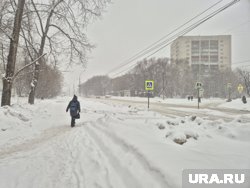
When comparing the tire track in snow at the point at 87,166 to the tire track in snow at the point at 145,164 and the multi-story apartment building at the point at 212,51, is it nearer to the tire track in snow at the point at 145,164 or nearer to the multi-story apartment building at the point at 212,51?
the tire track in snow at the point at 145,164

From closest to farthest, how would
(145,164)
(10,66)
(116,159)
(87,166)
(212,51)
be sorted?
(145,164) < (87,166) < (116,159) < (10,66) < (212,51)

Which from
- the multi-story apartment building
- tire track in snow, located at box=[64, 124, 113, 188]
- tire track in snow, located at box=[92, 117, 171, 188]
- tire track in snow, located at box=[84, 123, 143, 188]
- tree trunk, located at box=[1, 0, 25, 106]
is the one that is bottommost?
tire track in snow, located at box=[64, 124, 113, 188]

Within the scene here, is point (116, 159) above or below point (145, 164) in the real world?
below

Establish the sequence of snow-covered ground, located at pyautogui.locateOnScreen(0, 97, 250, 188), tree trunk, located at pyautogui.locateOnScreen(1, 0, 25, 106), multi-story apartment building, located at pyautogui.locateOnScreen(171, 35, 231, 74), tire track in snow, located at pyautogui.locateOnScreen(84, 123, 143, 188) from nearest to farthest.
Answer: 1. tire track in snow, located at pyautogui.locateOnScreen(84, 123, 143, 188)
2. snow-covered ground, located at pyautogui.locateOnScreen(0, 97, 250, 188)
3. tree trunk, located at pyautogui.locateOnScreen(1, 0, 25, 106)
4. multi-story apartment building, located at pyautogui.locateOnScreen(171, 35, 231, 74)

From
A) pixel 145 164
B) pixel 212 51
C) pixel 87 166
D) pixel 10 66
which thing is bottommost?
pixel 87 166

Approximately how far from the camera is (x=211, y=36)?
273ft

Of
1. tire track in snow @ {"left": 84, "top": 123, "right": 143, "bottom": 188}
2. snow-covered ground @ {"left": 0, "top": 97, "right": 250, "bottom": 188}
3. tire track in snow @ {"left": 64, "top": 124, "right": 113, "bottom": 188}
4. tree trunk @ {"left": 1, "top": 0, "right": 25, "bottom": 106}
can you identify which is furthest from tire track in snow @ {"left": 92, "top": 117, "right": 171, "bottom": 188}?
tree trunk @ {"left": 1, "top": 0, "right": 25, "bottom": 106}

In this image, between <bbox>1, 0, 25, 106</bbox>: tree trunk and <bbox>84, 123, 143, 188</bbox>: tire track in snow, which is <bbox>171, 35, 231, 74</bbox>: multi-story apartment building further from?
<bbox>84, 123, 143, 188</bbox>: tire track in snow

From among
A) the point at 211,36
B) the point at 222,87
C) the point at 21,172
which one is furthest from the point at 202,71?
the point at 21,172

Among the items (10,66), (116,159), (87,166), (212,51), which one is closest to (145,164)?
(116,159)

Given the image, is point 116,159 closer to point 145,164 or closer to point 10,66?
point 145,164

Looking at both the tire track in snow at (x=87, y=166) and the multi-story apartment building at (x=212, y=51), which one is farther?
the multi-story apartment building at (x=212, y=51)

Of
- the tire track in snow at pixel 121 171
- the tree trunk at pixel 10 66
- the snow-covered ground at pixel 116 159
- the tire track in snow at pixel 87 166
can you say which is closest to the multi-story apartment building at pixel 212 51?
the tree trunk at pixel 10 66

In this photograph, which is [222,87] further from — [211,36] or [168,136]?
[168,136]
